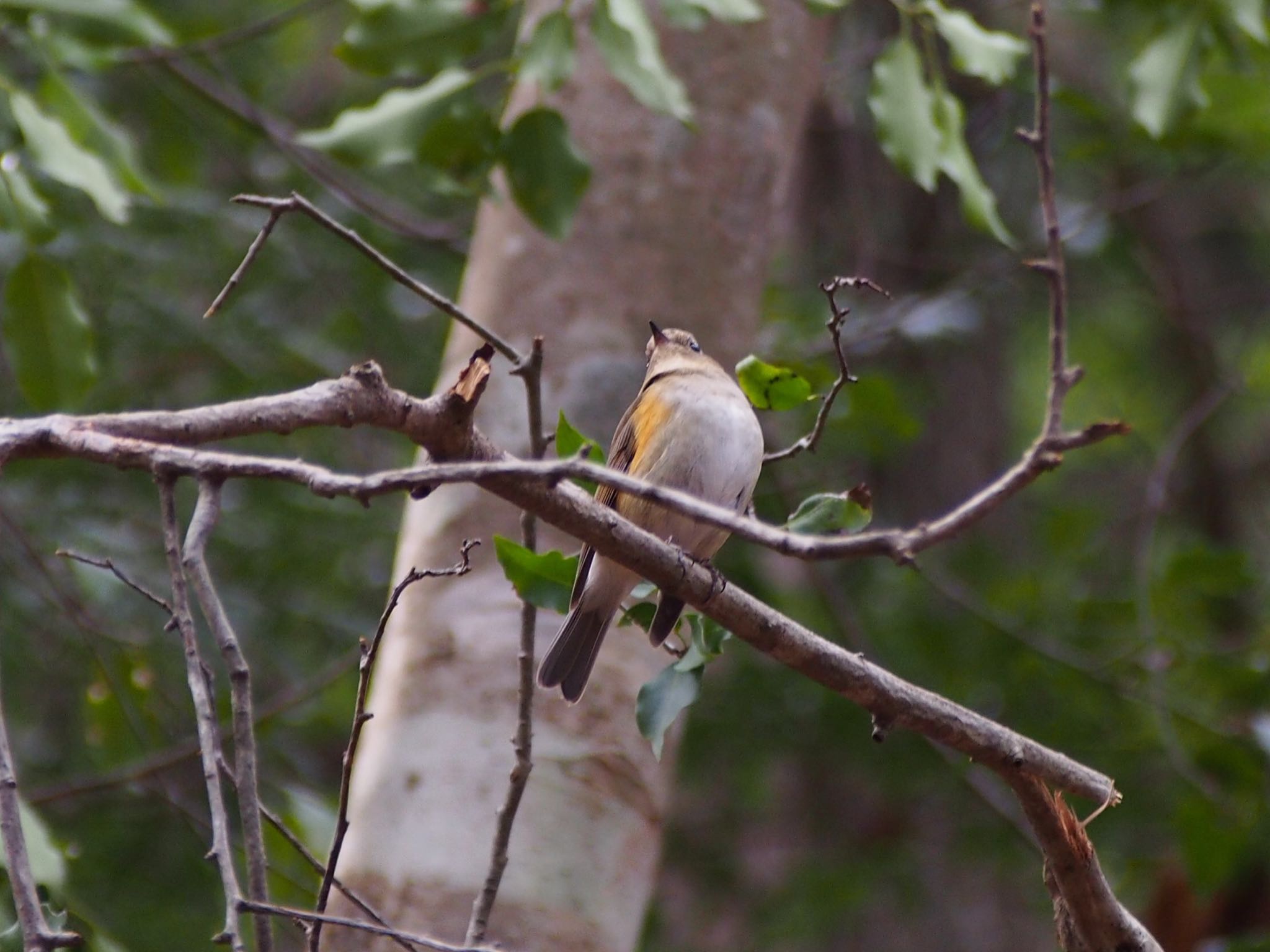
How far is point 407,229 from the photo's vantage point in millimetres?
4398

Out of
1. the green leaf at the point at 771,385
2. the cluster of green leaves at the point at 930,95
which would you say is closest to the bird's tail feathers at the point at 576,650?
the green leaf at the point at 771,385

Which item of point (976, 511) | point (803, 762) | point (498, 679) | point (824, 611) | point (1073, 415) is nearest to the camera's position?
point (976, 511)

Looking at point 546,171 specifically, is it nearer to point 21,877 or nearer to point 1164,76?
point 1164,76

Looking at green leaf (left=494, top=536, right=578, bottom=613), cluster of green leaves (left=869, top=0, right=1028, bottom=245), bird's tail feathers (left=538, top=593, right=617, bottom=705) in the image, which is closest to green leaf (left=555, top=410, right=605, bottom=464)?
green leaf (left=494, top=536, right=578, bottom=613)

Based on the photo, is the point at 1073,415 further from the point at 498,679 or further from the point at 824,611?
the point at 498,679

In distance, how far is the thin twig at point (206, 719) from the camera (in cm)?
144

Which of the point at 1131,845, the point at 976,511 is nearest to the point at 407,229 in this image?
the point at 976,511

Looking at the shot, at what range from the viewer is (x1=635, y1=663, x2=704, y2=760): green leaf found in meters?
2.21

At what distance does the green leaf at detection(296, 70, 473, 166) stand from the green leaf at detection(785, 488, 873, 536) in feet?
4.86

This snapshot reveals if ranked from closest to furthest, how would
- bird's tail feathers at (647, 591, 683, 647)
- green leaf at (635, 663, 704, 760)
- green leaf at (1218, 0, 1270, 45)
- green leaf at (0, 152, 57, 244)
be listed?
green leaf at (635, 663, 704, 760), bird's tail feathers at (647, 591, 683, 647), green leaf at (0, 152, 57, 244), green leaf at (1218, 0, 1270, 45)

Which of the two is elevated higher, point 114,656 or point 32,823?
point 32,823

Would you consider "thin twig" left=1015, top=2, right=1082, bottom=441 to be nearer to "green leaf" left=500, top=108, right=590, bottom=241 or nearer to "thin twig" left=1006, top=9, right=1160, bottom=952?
"thin twig" left=1006, top=9, right=1160, bottom=952

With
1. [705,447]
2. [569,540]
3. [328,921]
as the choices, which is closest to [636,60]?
[705,447]

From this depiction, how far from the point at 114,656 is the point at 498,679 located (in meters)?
1.92
